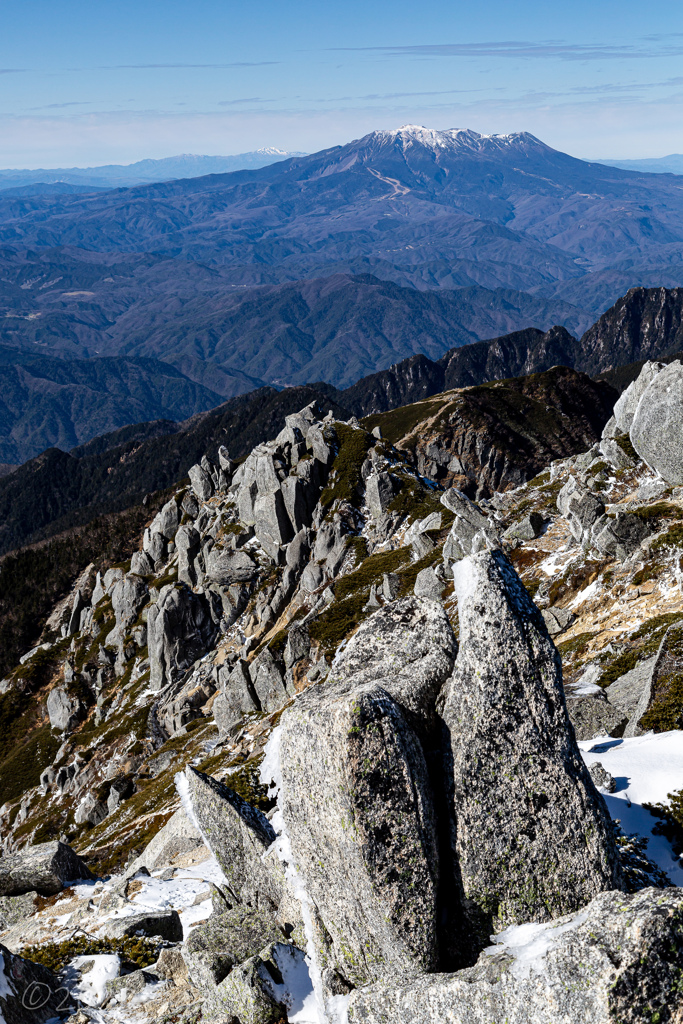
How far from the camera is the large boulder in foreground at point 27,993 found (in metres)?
16.9

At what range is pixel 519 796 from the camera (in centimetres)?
1291

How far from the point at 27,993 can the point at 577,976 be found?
52.6 feet

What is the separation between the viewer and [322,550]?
7925 cm

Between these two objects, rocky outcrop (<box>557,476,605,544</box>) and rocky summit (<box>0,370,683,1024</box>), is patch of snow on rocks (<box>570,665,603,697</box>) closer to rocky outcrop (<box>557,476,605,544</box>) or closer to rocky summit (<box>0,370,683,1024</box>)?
rocky summit (<box>0,370,683,1024</box>)

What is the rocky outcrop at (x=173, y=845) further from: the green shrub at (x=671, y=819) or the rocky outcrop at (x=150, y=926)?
the green shrub at (x=671, y=819)

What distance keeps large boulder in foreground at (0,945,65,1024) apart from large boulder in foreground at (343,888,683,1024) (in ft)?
36.1

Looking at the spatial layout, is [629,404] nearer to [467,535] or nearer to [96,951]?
[467,535]

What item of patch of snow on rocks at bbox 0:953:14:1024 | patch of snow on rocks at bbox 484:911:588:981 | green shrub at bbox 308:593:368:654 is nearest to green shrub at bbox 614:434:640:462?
green shrub at bbox 308:593:368:654

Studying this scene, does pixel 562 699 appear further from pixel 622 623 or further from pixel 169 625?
pixel 169 625

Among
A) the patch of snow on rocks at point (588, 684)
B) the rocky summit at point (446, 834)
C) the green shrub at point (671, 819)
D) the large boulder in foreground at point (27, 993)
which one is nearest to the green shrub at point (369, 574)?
the rocky summit at point (446, 834)

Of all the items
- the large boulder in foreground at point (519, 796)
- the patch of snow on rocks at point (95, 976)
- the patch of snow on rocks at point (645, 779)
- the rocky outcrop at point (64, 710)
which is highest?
the large boulder in foreground at point (519, 796)

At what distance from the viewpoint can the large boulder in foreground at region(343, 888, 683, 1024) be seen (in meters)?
10.2

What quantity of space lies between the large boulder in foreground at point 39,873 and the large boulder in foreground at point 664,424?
47.4 m

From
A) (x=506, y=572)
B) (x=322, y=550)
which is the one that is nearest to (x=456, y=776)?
(x=506, y=572)
